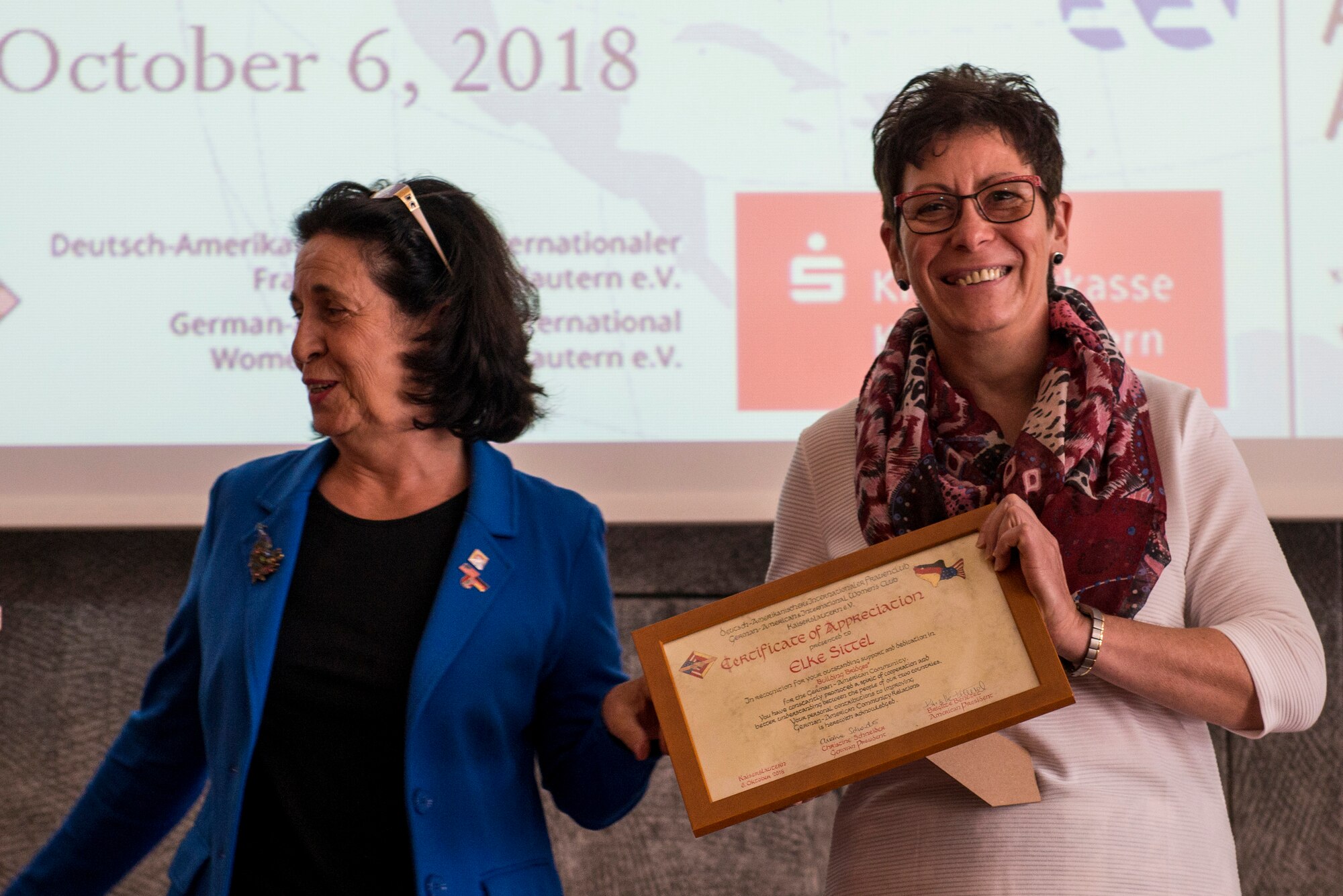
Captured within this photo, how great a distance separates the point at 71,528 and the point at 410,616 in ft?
4.98

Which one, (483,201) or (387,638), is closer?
(387,638)

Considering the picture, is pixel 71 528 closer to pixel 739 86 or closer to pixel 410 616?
pixel 410 616

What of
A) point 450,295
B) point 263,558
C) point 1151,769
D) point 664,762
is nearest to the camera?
point 1151,769

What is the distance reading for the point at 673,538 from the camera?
2.88 meters

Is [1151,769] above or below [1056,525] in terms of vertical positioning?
below

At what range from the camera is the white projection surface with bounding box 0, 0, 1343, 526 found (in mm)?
2635

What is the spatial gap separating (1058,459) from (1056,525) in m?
0.08

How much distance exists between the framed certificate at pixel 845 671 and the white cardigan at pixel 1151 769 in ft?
0.61

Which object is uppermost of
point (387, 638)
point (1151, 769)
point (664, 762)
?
point (387, 638)

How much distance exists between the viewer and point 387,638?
154 centimetres

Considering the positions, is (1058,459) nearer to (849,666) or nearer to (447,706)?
(849,666)

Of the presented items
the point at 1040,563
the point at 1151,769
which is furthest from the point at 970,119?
the point at 1151,769

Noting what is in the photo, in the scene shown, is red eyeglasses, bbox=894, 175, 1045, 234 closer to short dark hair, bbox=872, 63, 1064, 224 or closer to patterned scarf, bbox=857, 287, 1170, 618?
short dark hair, bbox=872, 63, 1064, 224

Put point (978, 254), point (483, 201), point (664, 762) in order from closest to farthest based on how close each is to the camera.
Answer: point (978, 254), point (483, 201), point (664, 762)
